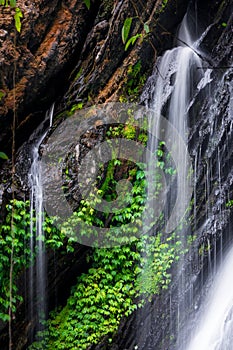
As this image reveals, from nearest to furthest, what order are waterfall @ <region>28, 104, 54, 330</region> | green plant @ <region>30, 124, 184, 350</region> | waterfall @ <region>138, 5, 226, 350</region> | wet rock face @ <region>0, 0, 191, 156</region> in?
waterfall @ <region>28, 104, 54, 330</region>, green plant @ <region>30, 124, 184, 350</region>, waterfall @ <region>138, 5, 226, 350</region>, wet rock face @ <region>0, 0, 191, 156</region>

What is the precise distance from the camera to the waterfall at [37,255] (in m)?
4.61

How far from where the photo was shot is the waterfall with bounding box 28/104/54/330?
15.1ft

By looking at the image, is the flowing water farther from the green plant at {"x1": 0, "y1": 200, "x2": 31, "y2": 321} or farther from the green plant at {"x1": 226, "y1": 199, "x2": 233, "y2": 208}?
the green plant at {"x1": 0, "y1": 200, "x2": 31, "y2": 321}

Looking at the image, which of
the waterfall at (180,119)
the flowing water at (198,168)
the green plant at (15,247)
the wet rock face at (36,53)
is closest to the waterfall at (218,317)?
the flowing water at (198,168)

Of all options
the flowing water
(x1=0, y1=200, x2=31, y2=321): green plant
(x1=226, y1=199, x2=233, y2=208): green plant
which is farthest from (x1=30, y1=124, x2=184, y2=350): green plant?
(x1=226, y1=199, x2=233, y2=208): green plant

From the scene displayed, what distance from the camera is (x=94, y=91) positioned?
5312 millimetres

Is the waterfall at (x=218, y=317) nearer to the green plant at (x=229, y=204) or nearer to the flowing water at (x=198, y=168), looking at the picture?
the flowing water at (x=198, y=168)

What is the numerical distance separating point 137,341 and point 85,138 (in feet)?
8.75

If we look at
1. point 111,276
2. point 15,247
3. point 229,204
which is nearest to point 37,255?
point 15,247

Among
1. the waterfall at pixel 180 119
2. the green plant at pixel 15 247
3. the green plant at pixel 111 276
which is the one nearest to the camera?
the green plant at pixel 15 247

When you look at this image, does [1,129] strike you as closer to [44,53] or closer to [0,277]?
[44,53]

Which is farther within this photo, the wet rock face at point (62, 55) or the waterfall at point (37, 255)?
the wet rock face at point (62, 55)

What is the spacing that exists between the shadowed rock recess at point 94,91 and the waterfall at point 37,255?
102mm

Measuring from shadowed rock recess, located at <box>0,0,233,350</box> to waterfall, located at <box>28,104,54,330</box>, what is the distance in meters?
0.10
